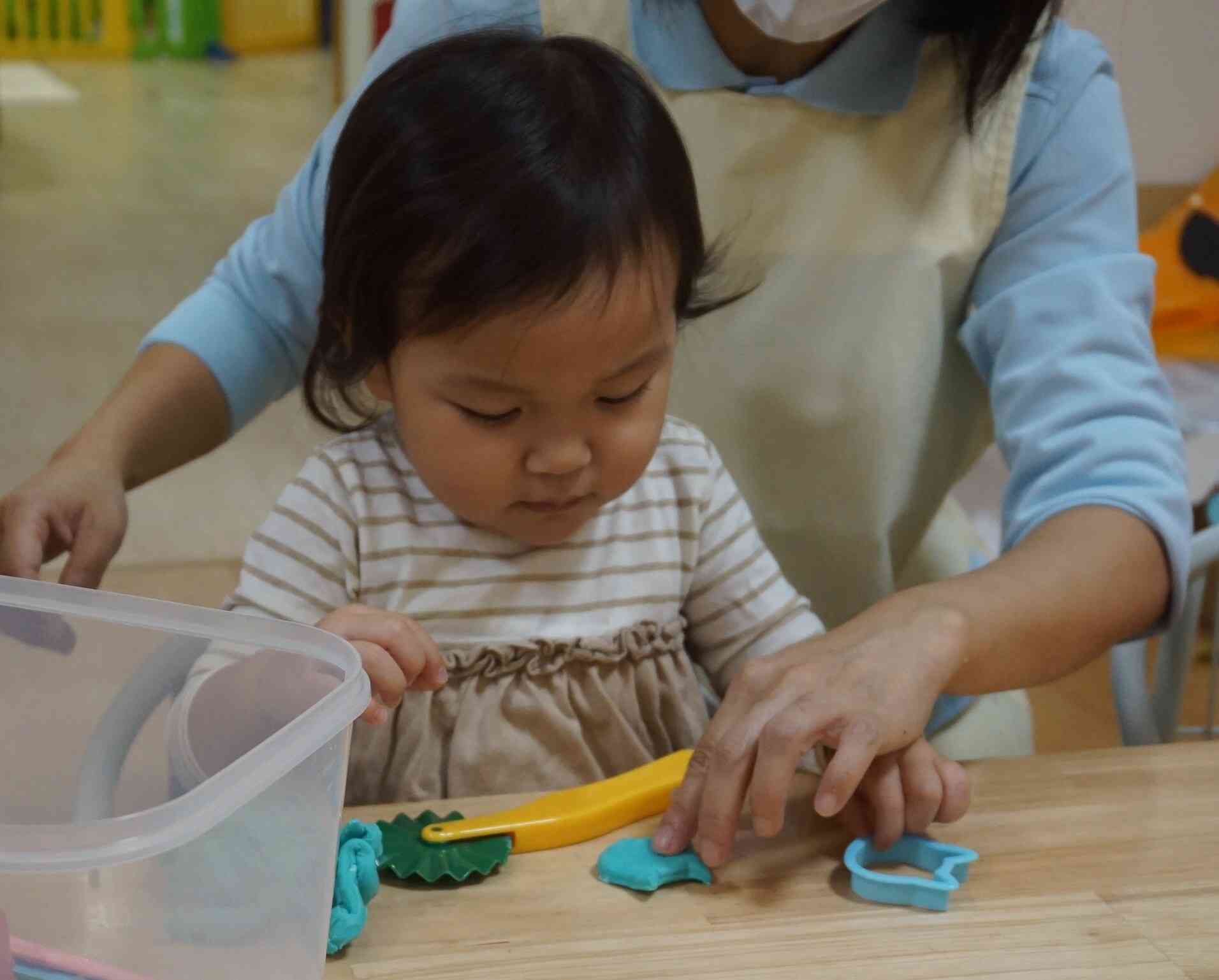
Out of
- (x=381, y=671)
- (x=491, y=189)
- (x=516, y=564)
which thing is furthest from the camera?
(x=516, y=564)

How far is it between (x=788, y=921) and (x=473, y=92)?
42 centimetres

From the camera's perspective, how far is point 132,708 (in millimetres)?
536

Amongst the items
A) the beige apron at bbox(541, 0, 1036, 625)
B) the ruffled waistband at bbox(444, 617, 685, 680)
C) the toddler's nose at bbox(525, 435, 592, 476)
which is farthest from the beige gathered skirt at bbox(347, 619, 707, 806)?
the beige apron at bbox(541, 0, 1036, 625)

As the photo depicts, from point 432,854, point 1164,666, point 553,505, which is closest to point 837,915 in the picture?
point 432,854

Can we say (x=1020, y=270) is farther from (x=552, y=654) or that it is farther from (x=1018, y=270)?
(x=552, y=654)

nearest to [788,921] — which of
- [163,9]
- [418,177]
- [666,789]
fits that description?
[666,789]

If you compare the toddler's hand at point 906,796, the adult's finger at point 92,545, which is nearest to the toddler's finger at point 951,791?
the toddler's hand at point 906,796

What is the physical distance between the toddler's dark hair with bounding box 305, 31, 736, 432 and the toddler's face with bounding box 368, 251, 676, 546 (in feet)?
0.04

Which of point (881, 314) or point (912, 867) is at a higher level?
point (881, 314)

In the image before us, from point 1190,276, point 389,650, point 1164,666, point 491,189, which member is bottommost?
point 1190,276

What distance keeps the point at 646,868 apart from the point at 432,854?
9cm

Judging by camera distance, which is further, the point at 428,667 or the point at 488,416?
the point at 488,416

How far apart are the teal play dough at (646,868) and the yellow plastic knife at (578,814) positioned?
0.07ft

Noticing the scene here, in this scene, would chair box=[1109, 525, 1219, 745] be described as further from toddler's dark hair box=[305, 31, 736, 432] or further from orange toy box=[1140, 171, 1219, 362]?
orange toy box=[1140, 171, 1219, 362]
